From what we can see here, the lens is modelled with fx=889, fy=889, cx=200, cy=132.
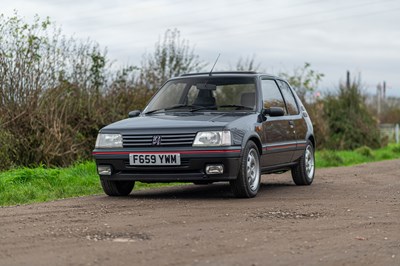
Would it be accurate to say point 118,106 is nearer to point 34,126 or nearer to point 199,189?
point 34,126

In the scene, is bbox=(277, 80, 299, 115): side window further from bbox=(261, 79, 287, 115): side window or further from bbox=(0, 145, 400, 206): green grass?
bbox=(0, 145, 400, 206): green grass

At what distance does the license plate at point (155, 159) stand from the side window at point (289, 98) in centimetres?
329

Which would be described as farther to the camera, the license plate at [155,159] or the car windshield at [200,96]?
the car windshield at [200,96]

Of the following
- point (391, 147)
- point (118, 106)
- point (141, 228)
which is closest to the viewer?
point (141, 228)

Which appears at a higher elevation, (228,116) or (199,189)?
(228,116)

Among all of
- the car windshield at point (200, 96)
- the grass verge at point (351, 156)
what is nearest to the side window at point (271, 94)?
the car windshield at point (200, 96)

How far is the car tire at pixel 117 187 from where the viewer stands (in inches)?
461

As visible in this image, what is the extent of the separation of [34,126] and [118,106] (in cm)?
284

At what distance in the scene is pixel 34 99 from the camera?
16484mm

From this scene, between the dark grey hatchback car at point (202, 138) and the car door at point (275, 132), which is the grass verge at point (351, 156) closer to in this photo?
the car door at point (275, 132)

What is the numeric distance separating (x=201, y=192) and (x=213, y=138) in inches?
76.8

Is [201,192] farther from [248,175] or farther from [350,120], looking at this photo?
[350,120]

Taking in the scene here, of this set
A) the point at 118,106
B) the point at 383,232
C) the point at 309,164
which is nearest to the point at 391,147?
the point at 118,106

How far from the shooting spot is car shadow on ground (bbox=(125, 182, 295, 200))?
1188cm
